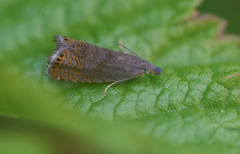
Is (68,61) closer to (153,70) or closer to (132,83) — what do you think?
(132,83)

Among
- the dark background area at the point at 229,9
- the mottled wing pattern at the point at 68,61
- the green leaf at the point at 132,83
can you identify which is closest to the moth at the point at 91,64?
the mottled wing pattern at the point at 68,61

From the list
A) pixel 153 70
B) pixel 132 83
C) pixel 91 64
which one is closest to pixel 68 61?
pixel 91 64

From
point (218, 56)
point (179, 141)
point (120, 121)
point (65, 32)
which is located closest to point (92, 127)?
point (120, 121)

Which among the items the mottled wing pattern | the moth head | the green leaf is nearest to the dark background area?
the green leaf

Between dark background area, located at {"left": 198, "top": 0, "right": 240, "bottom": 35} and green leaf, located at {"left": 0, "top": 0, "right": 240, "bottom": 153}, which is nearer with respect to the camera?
green leaf, located at {"left": 0, "top": 0, "right": 240, "bottom": 153}

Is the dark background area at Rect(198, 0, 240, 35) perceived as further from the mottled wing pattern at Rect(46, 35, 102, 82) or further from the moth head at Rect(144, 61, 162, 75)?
the mottled wing pattern at Rect(46, 35, 102, 82)

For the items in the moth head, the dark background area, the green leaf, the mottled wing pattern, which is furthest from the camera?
the dark background area
